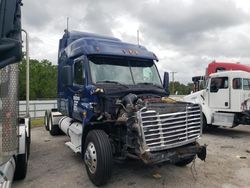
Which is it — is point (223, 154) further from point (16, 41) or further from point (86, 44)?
point (16, 41)

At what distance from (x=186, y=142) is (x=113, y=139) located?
1.40 meters

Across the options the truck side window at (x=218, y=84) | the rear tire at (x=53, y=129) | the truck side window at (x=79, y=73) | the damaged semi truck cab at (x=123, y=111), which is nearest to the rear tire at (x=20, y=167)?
the damaged semi truck cab at (x=123, y=111)

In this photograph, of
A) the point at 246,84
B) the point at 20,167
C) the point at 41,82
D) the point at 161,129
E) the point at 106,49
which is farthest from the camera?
the point at 41,82

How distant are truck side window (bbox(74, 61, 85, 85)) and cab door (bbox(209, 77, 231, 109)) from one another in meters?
6.48

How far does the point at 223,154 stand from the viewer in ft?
23.8

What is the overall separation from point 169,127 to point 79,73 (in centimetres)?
259

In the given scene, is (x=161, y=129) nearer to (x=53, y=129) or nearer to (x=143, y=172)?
(x=143, y=172)

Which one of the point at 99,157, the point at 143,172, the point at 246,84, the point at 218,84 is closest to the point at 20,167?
the point at 99,157

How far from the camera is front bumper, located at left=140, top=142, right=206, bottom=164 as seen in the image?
4.29m

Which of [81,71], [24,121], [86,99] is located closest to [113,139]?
[86,99]

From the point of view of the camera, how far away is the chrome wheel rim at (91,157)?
480 cm

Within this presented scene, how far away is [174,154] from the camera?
15.2 feet

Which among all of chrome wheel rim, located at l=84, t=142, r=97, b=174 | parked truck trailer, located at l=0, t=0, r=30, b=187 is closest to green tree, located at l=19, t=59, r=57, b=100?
chrome wheel rim, located at l=84, t=142, r=97, b=174

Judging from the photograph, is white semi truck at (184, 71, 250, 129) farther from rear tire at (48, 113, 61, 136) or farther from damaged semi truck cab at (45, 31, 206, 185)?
rear tire at (48, 113, 61, 136)
